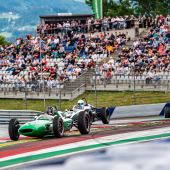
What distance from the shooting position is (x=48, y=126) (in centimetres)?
1545

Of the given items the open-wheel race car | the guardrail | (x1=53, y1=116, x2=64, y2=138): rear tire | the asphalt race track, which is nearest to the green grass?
the guardrail

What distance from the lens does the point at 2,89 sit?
31.7 m

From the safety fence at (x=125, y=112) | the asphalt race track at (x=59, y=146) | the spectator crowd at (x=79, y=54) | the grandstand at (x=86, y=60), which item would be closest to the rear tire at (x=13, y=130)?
the asphalt race track at (x=59, y=146)

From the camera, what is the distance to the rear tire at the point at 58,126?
15.2m

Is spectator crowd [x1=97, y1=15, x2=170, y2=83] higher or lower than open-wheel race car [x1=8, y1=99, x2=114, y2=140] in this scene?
higher

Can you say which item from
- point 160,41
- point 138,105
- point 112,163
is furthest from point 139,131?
point 160,41

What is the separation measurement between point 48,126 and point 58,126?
1.13 ft

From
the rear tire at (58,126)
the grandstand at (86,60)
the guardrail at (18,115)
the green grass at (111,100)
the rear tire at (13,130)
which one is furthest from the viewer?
the grandstand at (86,60)

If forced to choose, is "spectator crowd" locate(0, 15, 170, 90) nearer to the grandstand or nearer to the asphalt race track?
the grandstand

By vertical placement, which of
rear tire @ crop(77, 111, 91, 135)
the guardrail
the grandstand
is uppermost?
the grandstand

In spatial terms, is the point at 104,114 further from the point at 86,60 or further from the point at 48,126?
the point at 86,60

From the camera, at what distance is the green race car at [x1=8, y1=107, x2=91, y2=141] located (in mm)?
15195

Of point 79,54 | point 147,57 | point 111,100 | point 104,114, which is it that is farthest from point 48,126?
point 79,54

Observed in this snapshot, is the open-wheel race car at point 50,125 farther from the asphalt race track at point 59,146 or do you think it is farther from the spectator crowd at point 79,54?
the spectator crowd at point 79,54
